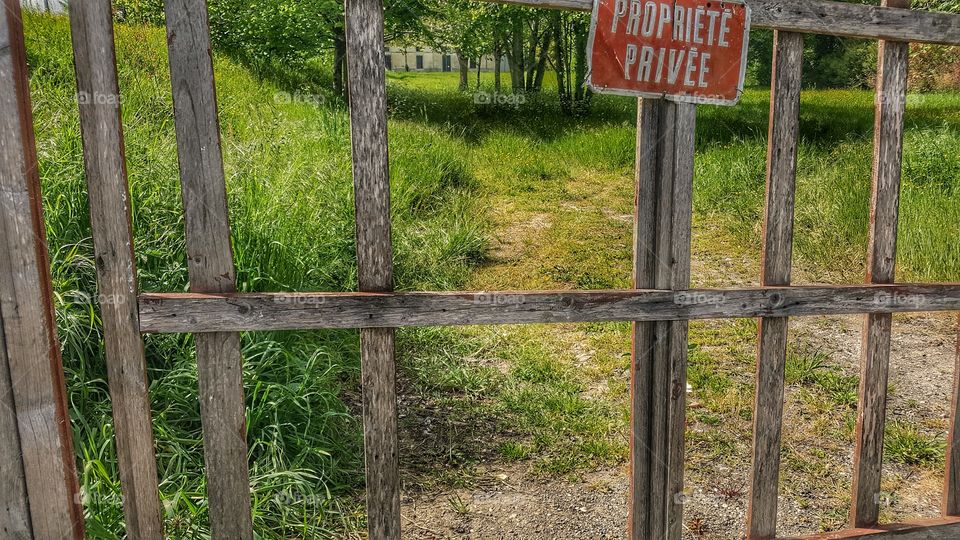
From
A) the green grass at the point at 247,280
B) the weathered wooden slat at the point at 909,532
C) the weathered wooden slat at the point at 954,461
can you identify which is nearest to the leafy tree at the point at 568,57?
the green grass at the point at 247,280

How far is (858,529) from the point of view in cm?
280

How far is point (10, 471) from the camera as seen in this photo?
2.10 metres

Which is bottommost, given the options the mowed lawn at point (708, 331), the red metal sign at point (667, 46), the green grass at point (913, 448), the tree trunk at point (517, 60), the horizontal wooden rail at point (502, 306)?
the green grass at point (913, 448)

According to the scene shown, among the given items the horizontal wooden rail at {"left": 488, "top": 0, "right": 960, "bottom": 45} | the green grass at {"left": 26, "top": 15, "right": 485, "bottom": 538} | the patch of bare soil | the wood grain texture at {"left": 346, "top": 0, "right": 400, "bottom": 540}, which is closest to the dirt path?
the patch of bare soil

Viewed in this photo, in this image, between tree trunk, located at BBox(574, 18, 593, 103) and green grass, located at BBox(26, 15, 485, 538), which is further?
tree trunk, located at BBox(574, 18, 593, 103)

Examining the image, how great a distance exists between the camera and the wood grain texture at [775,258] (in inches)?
98.6

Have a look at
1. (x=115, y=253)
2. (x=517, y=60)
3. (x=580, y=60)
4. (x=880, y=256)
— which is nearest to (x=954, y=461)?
(x=880, y=256)

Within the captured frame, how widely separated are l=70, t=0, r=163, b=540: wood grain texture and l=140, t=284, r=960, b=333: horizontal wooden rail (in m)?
0.08

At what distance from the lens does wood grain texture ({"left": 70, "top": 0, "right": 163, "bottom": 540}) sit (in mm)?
1997

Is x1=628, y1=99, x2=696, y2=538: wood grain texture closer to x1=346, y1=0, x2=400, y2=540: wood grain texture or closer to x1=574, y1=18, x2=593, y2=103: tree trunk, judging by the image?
x1=346, y1=0, x2=400, y2=540: wood grain texture

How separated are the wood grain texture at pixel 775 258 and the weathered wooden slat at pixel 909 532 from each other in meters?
0.25

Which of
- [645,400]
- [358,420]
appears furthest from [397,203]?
[645,400]

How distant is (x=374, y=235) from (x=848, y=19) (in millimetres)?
1666

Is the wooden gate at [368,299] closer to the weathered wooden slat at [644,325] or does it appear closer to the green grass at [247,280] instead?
the weathered wooden slat at [644,325]
